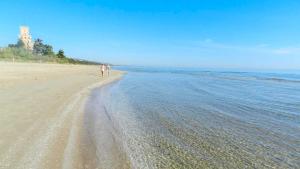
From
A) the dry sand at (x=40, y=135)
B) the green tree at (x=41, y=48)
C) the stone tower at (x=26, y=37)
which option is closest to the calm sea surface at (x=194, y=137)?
the dry sand at (x=40, y=135)

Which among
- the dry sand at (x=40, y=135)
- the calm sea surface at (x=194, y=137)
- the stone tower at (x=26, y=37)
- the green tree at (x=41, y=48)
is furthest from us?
→ the stone tower at (x=26, y=37)

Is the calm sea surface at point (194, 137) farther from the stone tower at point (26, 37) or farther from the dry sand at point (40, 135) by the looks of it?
the stone tower at point (26, 37)

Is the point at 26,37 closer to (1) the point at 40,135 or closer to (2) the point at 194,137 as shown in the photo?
(1) the point at 40,135

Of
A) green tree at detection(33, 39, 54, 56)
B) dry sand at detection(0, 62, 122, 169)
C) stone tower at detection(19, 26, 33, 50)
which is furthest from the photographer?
stone tower at detection(19, 26, 33, 50)

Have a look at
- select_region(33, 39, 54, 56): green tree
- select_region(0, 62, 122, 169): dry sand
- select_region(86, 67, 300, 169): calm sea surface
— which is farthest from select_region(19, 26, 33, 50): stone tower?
select_region(86, 67, 300, 169): calm sea surface

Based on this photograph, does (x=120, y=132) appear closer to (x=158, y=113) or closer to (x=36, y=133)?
(x=36, y=133)

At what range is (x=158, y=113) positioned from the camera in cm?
1134

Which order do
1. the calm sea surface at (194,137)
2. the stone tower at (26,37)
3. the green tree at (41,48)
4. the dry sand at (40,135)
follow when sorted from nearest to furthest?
the dry sand at (40,135) → the calm sea surface at (194,137) → the green tree at (41,48) → the stone tower at (26,37)

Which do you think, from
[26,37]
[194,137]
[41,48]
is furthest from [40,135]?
[26,37]

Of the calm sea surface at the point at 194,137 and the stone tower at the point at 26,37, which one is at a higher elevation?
the stone tower at the point at 26,37

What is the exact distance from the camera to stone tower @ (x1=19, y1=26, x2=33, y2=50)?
141775 millimetres

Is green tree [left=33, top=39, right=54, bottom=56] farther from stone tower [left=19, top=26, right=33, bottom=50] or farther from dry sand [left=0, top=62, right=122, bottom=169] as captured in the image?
dry sand [left=0, top=62, right=122, bottom=169]

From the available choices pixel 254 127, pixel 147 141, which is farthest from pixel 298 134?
pixel 147 141

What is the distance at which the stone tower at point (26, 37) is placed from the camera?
5582 inches
